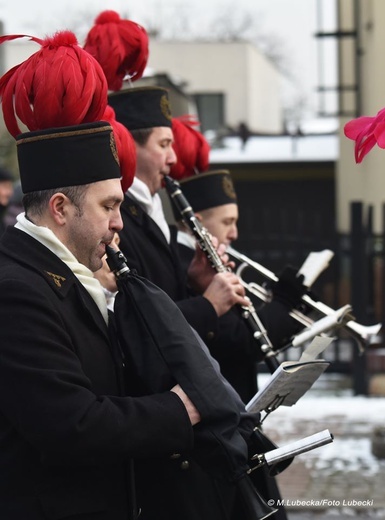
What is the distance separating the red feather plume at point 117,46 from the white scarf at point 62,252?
1469 millimetres

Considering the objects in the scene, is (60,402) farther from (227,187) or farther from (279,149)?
(279,149)

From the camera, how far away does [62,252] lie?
8.89ft

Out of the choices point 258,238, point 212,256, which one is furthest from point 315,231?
point 212,256

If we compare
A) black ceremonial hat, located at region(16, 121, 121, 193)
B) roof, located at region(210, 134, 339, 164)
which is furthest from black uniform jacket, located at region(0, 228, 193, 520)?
roof, located at region(210, 134, 339, 164)

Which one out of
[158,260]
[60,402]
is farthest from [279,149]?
[60,402]

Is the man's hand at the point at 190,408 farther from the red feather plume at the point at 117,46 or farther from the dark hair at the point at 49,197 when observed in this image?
the red feather plume at the point at 117,46

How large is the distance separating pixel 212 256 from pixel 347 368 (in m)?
6.24

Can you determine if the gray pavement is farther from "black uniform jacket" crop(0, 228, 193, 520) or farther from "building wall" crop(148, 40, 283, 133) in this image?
"building wall" crop(148, 40, 283, 133)

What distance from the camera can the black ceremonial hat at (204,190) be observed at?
481 cm

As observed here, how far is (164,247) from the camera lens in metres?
3.91

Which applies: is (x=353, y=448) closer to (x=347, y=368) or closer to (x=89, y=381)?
(x=347, y=368)

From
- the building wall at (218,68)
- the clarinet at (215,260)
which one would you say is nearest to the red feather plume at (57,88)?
the clarinet at (215,260)

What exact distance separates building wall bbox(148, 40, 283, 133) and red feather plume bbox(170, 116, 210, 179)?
31.4 metres

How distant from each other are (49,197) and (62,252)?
0.13 m
